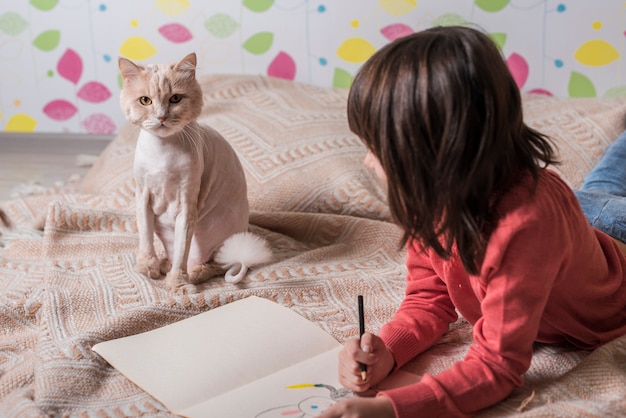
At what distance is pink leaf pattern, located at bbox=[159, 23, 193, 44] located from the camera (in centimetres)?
205

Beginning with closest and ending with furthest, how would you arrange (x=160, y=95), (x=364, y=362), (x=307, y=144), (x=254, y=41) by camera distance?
1. (x=364, y=362)
2. (x=160, y=95)
3. (x=307, y=144)
4. (x=254, y=41)

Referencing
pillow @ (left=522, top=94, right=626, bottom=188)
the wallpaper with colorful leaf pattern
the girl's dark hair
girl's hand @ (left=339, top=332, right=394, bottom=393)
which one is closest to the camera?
the girl's dark hair

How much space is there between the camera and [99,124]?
220 cm

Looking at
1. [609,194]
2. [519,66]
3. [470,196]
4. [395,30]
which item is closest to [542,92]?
[519,66]

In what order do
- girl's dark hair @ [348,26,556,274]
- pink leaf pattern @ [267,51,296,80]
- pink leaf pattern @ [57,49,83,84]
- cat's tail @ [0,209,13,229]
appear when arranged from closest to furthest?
girl's dark hair @ [348,26,556,274], cat's tail @ [0,209,13,229], pink leaf pattern @ [267,51,296,80], pink leaf pattern @ [57,49,83,84]

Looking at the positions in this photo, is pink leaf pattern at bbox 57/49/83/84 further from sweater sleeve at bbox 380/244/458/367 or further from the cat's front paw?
sweater sleeve at bbox 380/244/458/367

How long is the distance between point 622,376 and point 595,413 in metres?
0.08

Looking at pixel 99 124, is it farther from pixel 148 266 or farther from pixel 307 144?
pixel 148 266

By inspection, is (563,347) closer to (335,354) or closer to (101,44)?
(335,354)

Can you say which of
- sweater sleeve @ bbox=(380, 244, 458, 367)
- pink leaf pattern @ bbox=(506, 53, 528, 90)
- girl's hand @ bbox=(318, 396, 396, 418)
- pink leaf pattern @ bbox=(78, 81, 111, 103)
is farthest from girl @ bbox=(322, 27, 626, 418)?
pink leaf pattern @ bbox=(78, 81, 111, 103)

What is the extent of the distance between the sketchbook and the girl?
7 cm

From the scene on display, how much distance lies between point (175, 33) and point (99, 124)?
0.39m

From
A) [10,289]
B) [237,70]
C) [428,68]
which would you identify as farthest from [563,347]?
[237,70]

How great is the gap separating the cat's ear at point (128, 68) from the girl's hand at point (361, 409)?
68 cm
